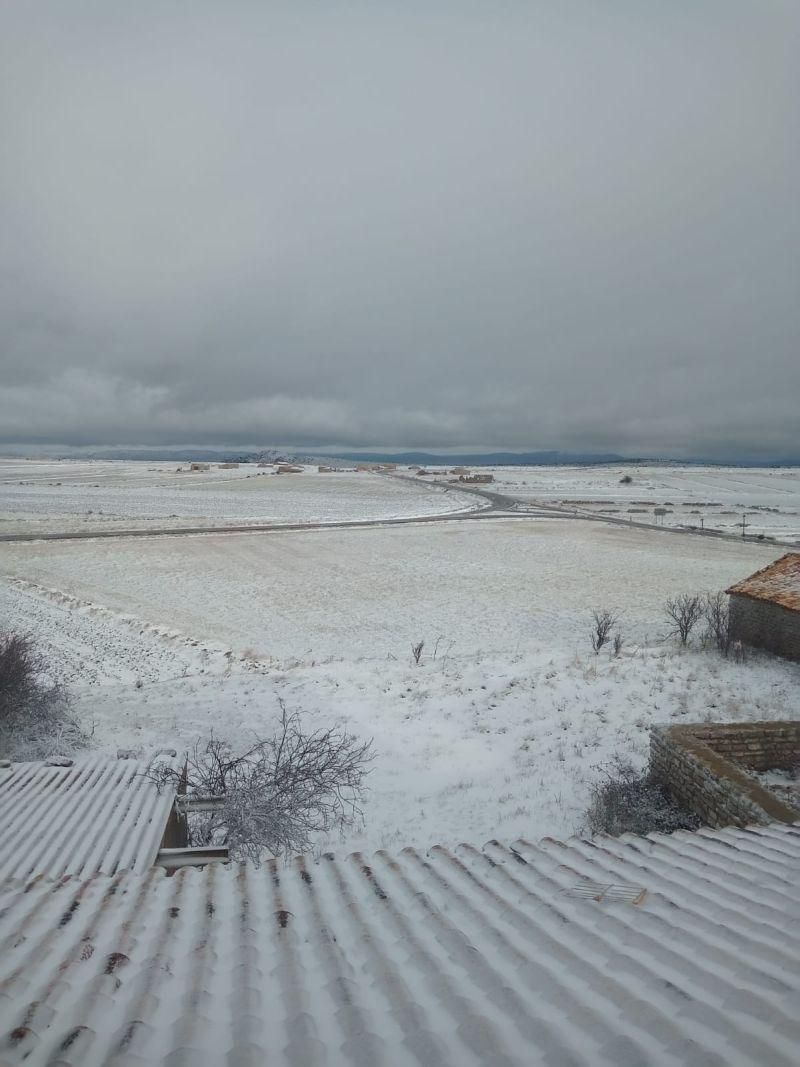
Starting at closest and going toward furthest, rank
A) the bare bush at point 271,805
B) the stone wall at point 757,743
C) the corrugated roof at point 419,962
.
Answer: the corrugated roof at point 419,962, the bare bush at point 271,805, the stone wall at point 757,743

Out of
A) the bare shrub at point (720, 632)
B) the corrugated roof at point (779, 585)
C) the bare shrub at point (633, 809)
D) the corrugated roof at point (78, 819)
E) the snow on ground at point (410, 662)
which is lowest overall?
the snow on ground at point (410, 662)

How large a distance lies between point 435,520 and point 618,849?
2067 inches

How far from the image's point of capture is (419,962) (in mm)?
3615

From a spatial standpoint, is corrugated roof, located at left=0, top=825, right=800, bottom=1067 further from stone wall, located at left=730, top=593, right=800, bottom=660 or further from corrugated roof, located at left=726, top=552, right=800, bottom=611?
corrugated roof, located at left=726, top=552, right=800, bottom=611

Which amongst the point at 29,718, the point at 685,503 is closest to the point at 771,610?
the point at 29,718

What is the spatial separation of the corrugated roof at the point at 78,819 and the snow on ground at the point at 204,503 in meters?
42.6

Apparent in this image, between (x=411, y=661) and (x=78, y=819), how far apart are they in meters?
11.6

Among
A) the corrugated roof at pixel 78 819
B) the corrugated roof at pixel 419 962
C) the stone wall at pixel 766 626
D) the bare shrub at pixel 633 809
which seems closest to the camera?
the corrugated roof at pixel 419 962

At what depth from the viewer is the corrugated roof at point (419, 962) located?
9.33 feet

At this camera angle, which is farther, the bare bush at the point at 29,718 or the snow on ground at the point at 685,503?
the snow on ground at the point at 685,503

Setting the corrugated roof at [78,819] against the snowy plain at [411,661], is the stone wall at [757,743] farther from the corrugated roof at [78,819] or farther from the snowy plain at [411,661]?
the corrugated roof at [78,819]

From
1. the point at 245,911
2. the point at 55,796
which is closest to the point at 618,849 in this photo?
the point at 245,911

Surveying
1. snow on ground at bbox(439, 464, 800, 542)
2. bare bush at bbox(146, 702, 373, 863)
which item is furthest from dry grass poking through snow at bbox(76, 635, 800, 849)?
snow on ground at bbox(439, 464, 800, 542)

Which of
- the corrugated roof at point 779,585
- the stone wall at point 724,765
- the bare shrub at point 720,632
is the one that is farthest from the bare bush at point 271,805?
the corrugated roof at point 779,585
